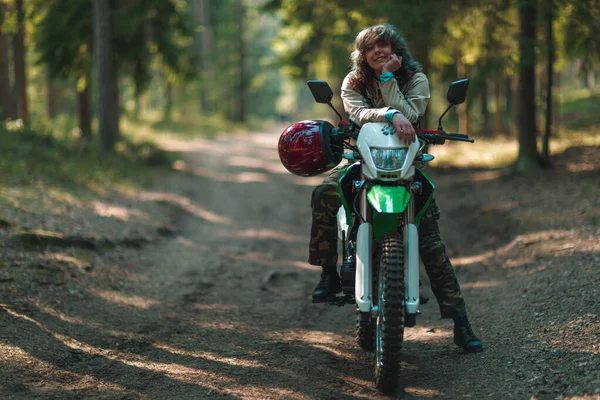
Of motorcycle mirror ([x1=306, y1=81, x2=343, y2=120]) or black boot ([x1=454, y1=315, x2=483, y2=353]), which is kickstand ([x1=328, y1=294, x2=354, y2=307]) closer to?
black boot ([x1=454, y1=315, x2=483, y2=353])

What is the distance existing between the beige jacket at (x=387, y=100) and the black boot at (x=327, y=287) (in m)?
1.26

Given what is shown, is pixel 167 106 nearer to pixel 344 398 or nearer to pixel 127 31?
pixel 127 31

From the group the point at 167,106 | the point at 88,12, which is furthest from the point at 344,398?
the point at 167,106

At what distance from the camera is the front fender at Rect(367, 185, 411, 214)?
12.9 ft

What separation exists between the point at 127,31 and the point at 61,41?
1.94m

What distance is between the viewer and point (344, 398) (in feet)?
13.0

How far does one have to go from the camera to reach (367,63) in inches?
181

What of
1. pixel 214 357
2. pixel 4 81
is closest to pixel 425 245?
pixel 214 357

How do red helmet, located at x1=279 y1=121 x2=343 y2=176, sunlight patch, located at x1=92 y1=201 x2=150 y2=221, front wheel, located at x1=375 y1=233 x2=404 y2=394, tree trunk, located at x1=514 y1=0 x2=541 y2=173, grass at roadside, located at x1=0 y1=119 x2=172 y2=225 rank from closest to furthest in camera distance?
front wheel, located at x1=375 y1=233 x2=404 y2=394 → red helmet, located at x1=279 y1=121 x2=343 y2=176 → grass at roadside, located at x1=0 y1=119 x2=172 y2=225 → sunlight patch, located at x1=92 y1=201 x2=150 y2=221 → tree trunk, located at x1=514 y1=0 x2=541 y2=173

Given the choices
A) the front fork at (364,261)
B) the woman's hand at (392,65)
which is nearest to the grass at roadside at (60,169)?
the front fork at (364,261)

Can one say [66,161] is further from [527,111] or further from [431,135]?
[431,135]

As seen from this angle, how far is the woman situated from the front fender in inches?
19.7

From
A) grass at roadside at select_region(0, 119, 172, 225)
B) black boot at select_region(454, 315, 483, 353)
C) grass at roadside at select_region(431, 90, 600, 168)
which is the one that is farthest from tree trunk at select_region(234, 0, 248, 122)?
black boot at select_region(454, 315, 483, 353)

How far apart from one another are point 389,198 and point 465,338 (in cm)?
148
